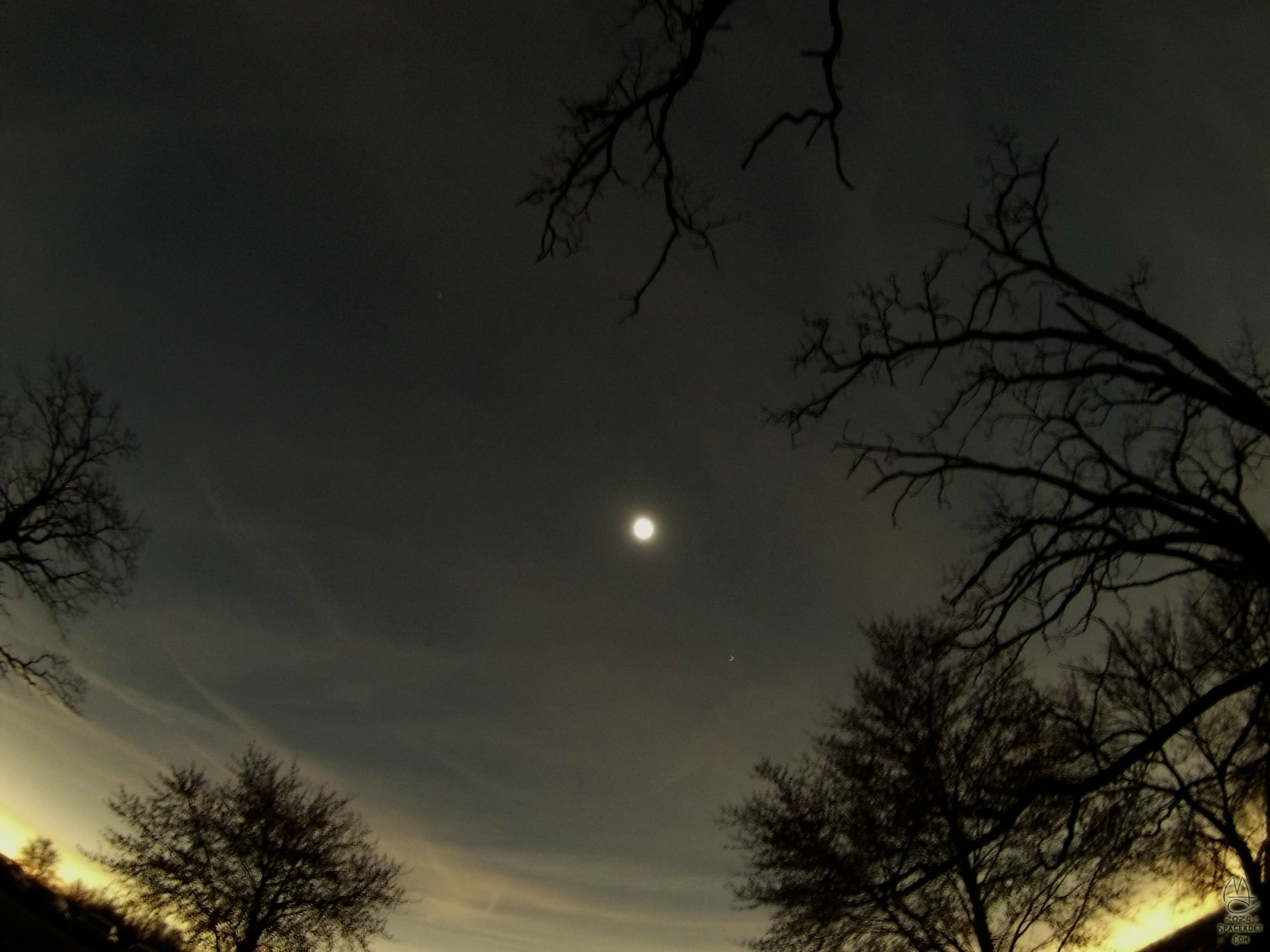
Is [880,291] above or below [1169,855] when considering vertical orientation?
above

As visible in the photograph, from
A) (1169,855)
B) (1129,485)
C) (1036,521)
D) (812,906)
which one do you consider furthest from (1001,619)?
(1169,855)

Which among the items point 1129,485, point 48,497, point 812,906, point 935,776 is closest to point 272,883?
point 48,497

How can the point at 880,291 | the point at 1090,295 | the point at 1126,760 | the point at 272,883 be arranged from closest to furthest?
the point at 1126,760
the point at 1090,295
the point at 880,291
the point at 272,883

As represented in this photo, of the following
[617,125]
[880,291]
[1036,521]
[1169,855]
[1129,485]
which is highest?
[880,291]

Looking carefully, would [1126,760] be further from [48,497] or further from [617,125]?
[48,497]

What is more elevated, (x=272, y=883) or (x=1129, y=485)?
(x=1129, y=485)

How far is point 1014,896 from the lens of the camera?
391 inches

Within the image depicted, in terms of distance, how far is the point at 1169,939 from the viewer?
16.1 m

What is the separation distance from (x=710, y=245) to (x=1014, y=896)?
11829mm

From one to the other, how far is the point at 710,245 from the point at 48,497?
15408mm

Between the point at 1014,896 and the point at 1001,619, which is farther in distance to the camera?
the point at 1014,896

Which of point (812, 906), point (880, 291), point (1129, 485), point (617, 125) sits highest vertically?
point (880, 291)

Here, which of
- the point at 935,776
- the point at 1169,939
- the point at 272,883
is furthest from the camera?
the point at 272,883

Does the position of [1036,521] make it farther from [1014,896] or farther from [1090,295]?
[1014,896]
